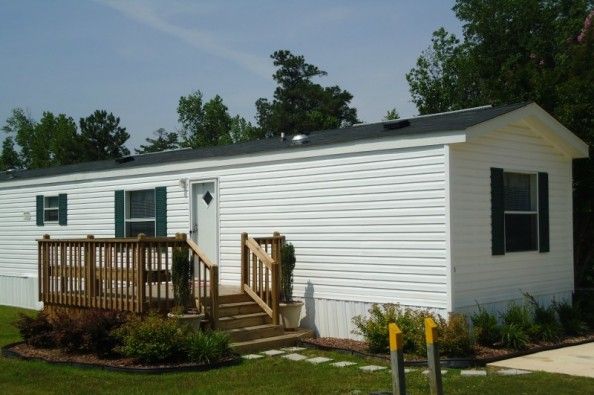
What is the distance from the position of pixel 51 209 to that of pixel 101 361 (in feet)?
27.2

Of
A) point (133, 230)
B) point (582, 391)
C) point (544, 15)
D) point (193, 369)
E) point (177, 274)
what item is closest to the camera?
point (582, 391)

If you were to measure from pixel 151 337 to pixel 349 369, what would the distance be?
8.27 ft

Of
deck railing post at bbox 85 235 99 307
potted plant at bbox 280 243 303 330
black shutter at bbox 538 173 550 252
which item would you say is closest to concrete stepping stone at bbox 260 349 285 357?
potted plant at bbox 280 243 303 330

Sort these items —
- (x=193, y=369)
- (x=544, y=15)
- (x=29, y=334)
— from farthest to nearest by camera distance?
(x=544, y=15) < (x=29, y=334) < (x=193, y=369)

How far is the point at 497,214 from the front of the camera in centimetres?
1082

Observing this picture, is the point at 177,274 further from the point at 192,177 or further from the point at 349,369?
the point at 192,177

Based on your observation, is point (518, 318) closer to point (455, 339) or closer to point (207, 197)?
point (455, 339)

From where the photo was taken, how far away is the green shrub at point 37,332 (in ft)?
34.5

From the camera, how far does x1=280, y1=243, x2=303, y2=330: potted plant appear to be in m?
11.3

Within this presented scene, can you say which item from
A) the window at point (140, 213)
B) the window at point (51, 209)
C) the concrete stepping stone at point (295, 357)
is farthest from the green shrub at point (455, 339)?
the window at point (51, 209)

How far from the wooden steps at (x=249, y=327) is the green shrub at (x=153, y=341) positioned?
1024 millimetres

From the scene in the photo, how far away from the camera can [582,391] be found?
7.50 metres

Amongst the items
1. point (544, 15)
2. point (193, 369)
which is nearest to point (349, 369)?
point (193, 369)

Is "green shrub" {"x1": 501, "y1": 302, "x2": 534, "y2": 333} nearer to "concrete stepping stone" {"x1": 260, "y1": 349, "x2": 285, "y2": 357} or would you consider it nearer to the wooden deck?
the wooden deck
